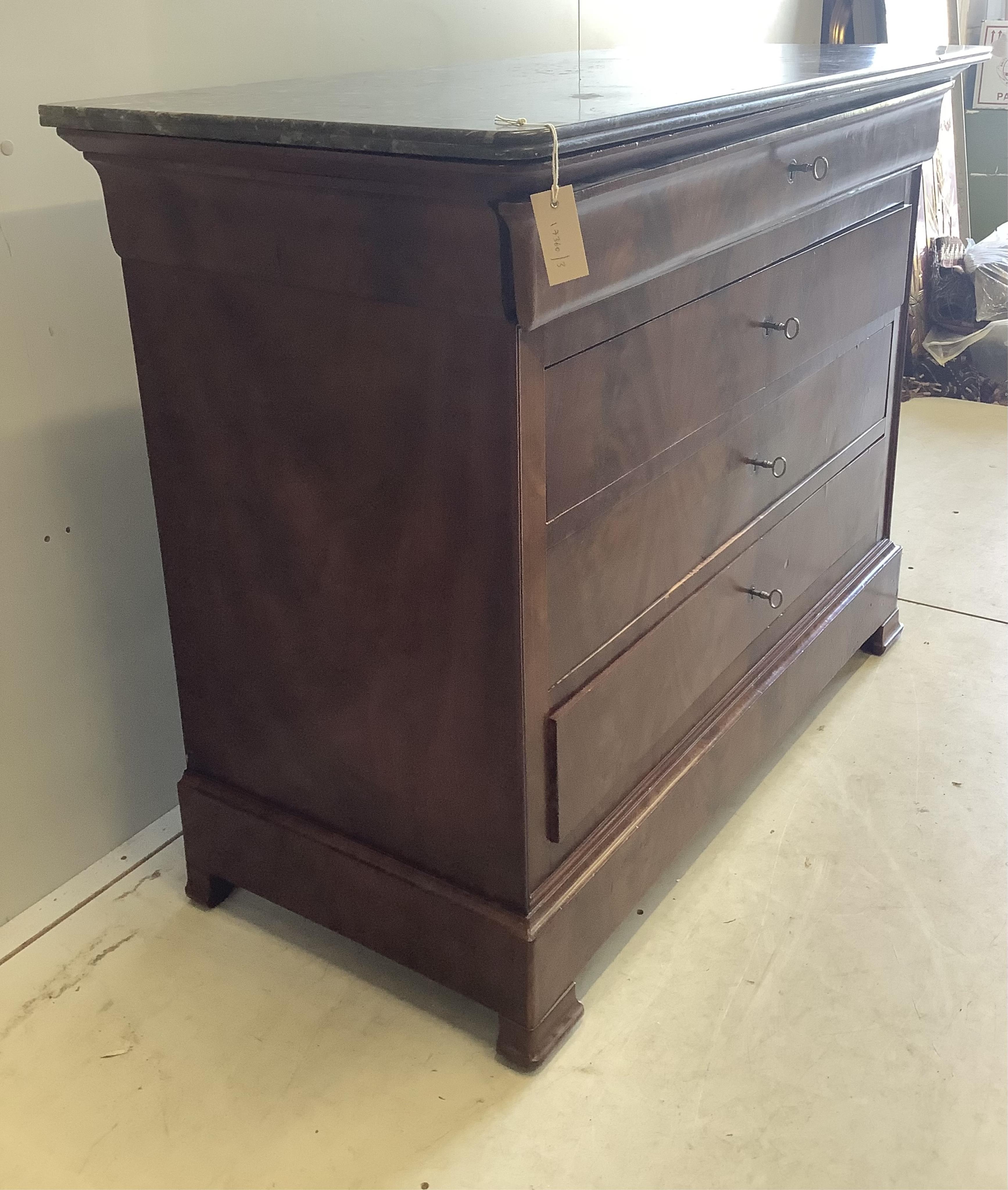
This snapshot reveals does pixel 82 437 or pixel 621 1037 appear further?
pixel 82 437

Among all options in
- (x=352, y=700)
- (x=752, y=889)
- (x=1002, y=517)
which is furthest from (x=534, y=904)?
(x=1002, y=517)

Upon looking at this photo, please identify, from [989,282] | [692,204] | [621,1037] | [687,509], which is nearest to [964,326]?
[989,282]

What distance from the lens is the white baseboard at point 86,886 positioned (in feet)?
4.76

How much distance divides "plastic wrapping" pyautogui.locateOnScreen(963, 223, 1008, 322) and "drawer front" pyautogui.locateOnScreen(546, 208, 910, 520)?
70.5 inches

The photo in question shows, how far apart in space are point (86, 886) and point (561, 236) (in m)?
1.10

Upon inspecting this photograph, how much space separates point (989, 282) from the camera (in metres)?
3.29

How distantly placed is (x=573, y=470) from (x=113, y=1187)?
2.74 feet

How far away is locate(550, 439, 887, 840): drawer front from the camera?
1.21m

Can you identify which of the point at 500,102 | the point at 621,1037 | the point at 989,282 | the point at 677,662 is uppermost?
the point at 500,102

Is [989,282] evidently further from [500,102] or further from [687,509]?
[500,102]

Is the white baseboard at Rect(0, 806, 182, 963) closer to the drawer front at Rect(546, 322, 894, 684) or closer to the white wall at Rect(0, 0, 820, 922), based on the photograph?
the white wall at Rect(0, 0, 820, 922)

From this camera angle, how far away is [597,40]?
6.98 feet

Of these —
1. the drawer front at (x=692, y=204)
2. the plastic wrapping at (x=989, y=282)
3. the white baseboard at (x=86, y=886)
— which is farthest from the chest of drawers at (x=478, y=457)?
the plastic wrapping at (x=989, y=282)

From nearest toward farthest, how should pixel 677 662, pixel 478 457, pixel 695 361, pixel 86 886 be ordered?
pixel 478 457 → pixel 695 361 → pixel 677 662 → pixel 86 886
